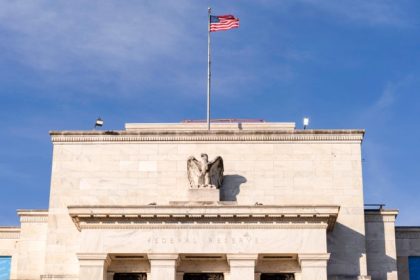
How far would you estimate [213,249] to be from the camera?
51.7 meters

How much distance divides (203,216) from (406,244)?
40.3 feet

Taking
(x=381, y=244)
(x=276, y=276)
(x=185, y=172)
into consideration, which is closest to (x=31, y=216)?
(x=185, y=172)

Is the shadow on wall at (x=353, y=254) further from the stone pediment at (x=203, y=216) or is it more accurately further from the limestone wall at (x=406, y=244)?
the stone pediment at (x=203, y=216)

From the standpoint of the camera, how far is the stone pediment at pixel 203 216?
51625 mm

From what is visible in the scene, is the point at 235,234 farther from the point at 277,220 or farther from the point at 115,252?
the point at 115,252

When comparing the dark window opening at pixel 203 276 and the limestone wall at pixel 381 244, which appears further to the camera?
the limestone wall at pixel 381 244

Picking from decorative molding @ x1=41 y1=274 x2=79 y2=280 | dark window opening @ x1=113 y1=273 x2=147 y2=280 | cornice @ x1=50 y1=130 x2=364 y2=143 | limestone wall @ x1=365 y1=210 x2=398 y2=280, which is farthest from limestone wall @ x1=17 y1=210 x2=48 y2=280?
limestone wall @ x1=365 y1=210 x2=398 y2=280

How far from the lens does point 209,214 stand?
51812 millimetres

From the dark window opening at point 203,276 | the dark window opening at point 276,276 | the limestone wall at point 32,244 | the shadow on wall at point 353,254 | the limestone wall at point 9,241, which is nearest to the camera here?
the dark window opening at point 276,276

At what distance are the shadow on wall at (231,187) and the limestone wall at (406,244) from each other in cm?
910

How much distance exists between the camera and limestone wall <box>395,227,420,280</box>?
5706 centimetres

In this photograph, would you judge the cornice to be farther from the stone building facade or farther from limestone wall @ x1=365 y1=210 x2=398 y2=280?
limestone wall @ x1=365 y1=210 x2=398 y2=280

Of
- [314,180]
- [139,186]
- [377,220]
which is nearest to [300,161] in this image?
[314,180]

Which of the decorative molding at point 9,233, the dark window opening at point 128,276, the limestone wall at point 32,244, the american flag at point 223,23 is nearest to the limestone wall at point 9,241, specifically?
the decorative molding at point 9,233
